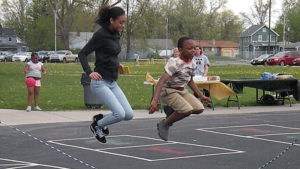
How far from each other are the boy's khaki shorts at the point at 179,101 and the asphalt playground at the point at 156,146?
0.99 meters

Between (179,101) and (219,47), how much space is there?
117 metres

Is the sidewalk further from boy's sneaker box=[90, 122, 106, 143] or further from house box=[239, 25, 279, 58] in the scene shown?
house box=[239, 25, 279, 58]

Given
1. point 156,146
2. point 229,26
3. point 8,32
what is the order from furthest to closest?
point 229,26
point 8,32
point 156,146

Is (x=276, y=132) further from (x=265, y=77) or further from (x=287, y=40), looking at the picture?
(x=287, y=40)

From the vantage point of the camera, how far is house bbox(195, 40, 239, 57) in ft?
389

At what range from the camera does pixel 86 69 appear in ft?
21.6

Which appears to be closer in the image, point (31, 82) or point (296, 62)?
point (31, 82)

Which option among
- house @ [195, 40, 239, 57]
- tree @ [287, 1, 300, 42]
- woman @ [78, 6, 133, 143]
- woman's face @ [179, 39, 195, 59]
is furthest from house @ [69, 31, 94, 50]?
woman @ [78, 6, 133, 143]

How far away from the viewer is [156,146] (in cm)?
927

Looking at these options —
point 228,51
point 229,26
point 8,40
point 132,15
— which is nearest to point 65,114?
point 132,15

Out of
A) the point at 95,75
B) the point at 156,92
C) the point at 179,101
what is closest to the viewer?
the point at 95,75

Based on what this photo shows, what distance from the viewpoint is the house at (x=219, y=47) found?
119 metres

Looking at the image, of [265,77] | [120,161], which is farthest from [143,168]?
[265,77]

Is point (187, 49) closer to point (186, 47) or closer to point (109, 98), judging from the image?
point (186, 47)
